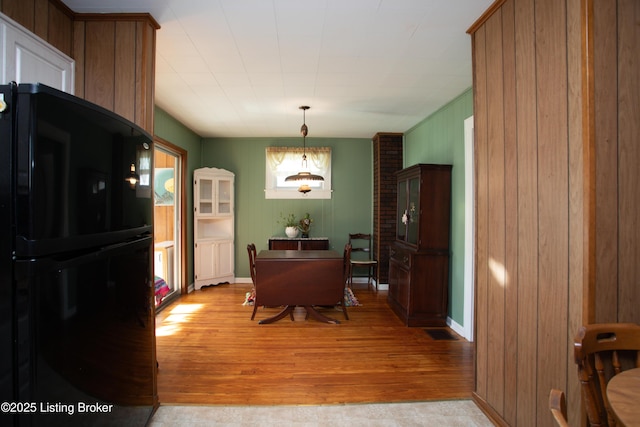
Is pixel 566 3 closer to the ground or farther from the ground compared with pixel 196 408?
farther from the ground

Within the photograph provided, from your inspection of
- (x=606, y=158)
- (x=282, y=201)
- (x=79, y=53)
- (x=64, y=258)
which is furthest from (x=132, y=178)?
(x=282, y=201)

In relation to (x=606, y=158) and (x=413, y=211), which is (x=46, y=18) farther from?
(x=413, y=211)

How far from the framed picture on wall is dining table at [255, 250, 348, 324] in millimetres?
1878

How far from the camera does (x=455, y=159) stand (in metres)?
3.26

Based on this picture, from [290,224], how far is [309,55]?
3104 millimetres

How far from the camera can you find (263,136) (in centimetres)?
511

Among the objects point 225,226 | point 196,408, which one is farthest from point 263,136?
point 196,408

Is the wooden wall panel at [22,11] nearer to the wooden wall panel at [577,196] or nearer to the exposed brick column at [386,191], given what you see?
the wooden wall panel at [577,196]

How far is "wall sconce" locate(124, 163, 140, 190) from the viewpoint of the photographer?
1.31 meters

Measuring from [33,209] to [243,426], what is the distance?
1554 millimetres

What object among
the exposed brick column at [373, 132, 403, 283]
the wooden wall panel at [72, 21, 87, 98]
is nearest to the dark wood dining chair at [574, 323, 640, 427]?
the wooden wall panel at [72, 21, 87, 98]

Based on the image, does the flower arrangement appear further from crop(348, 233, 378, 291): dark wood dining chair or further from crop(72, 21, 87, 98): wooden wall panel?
crop(72, 21, 87, 98): wooden wall panel

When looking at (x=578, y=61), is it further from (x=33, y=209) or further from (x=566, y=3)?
(x=33, y=209)

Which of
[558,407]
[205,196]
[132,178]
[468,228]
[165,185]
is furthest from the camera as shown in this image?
[205,196]
